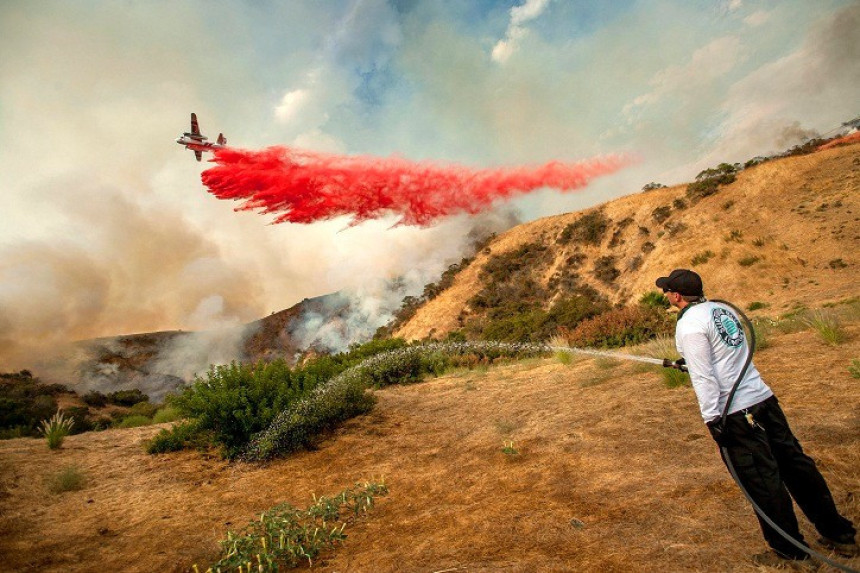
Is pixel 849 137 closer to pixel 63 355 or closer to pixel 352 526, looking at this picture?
pixel 352 526

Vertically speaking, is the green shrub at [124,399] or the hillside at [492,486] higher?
the green shrub at [124,399]

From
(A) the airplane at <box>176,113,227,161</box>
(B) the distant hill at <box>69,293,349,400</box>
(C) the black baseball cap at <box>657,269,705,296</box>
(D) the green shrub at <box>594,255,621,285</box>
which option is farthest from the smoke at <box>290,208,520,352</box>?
(C) the black baseball cap at <box>657,269,705,296</box>

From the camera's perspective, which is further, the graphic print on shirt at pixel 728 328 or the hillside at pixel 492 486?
the hillside at pixel 492 486

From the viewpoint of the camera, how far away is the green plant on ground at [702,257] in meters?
34.8

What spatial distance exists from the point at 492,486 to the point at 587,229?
48756 millimetres

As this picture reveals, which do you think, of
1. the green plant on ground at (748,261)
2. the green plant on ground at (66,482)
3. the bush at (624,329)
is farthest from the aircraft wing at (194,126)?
the green plant on ground at (748,261)

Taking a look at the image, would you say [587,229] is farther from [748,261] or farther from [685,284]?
[685,284]

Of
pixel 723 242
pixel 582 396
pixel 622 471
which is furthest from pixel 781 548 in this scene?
pixel 723 242

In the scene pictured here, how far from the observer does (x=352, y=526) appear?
17.3 ft

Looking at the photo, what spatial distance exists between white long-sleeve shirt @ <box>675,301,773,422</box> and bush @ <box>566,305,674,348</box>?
12828 millimetres

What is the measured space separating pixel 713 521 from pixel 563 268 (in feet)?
152

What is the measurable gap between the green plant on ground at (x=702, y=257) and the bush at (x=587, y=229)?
43.7 ft

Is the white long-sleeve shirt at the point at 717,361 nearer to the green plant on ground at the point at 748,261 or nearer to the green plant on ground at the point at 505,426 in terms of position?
the green plant on ground at the point at 505,426

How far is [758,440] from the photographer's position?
346 cm
